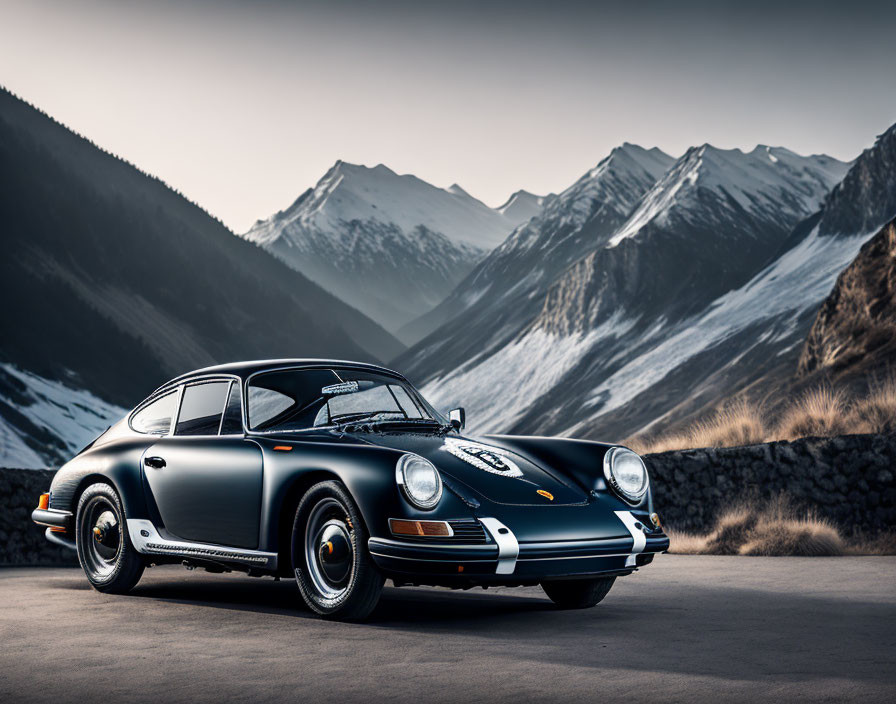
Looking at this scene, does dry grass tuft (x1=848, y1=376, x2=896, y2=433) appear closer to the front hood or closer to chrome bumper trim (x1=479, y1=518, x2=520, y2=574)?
the front hood

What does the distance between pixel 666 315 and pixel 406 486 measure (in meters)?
80.9

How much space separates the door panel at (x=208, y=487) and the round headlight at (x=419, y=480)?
3.62 feet

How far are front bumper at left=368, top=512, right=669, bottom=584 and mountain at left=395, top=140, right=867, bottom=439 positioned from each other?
49.0 meters

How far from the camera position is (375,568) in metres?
6.30

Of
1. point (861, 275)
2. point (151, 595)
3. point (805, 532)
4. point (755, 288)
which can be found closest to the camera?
point (151, 595)

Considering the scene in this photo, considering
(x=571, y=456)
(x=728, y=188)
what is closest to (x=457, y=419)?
(x=571, y=456)

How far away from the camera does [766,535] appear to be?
11422 millimetres

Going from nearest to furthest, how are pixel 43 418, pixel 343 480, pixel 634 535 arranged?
pixel 343 480 → pixel 634 535 → pixel 43 418

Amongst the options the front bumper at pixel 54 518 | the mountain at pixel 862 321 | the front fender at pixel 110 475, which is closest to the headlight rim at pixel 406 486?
the front fender at pixel 110 475

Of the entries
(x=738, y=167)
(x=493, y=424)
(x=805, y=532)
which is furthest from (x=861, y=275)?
(x=738, y=167)

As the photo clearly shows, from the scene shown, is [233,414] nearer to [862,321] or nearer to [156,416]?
[156,416]

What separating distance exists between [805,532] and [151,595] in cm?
642

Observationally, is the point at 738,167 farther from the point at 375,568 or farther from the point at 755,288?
the point at 375,568

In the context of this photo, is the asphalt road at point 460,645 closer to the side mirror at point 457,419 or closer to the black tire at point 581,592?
the black tire at point 581,592
